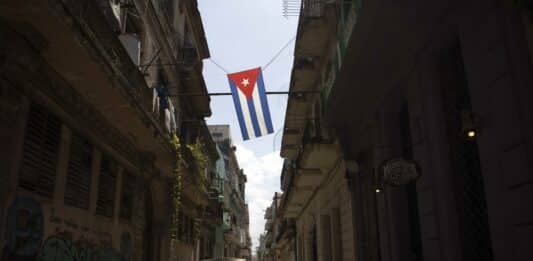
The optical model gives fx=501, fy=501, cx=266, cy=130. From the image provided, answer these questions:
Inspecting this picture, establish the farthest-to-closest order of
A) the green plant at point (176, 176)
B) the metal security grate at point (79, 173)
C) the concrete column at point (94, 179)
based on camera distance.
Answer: the green plant at point (176, 176)
the concrete column at point (94, 179)
the metal security grate at point (79, 173)

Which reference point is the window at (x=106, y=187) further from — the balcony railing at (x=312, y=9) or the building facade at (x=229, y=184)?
the building facade at (x=229, y=184)

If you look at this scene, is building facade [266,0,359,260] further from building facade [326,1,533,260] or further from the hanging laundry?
the hanging laundry

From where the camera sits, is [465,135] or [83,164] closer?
[465,135]

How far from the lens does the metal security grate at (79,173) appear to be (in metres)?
9.38

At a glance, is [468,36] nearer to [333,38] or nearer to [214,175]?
[333,38]

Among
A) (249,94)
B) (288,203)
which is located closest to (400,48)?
(249,94)

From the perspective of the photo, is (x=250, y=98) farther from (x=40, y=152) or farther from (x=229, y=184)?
(x=229, y=184)

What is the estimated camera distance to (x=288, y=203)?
24172 mm

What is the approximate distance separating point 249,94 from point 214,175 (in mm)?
21952

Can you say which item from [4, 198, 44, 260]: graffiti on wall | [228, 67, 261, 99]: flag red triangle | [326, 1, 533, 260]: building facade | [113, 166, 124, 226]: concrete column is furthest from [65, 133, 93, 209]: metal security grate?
[326, 1, 533, 260]: building facade

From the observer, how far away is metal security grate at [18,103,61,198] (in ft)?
25.1

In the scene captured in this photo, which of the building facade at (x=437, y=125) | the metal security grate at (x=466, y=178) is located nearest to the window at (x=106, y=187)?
the building facade at (x=437, y=125)

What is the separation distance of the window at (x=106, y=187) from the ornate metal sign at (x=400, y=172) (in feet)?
21.4

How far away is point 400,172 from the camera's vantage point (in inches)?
278
